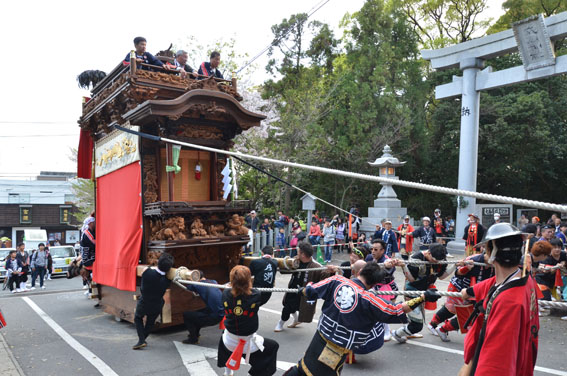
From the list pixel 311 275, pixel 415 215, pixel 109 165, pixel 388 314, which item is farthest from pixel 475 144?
pixel 388 314

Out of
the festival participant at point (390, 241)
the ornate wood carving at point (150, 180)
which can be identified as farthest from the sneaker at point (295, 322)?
the festival participant at point (390, 241)

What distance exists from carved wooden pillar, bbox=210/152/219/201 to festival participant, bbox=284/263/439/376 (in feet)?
16.7

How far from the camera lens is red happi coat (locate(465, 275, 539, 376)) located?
238cm

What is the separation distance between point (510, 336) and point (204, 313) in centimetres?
524

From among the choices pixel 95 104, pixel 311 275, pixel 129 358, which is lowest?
pixel 129 358

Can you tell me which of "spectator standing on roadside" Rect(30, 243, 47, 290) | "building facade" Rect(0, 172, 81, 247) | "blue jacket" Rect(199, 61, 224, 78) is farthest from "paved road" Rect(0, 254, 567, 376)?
"building facade" Rect(0, 172, 81, 247)

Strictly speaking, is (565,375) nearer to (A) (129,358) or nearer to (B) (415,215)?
(A) (129,358)

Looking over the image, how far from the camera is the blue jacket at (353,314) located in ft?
12.2

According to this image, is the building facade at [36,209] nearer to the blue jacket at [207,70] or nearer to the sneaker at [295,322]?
the blue jacket at [207,70]

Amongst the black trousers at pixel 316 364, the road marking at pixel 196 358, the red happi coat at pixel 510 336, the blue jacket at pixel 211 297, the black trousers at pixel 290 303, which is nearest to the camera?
the red happi coat at pixel 510 336

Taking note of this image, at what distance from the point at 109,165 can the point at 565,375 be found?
28.9 ft

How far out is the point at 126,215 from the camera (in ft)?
26.7

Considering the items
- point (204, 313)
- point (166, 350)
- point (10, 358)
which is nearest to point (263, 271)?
point (204, 313)

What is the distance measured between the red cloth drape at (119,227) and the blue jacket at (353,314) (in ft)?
15.9
